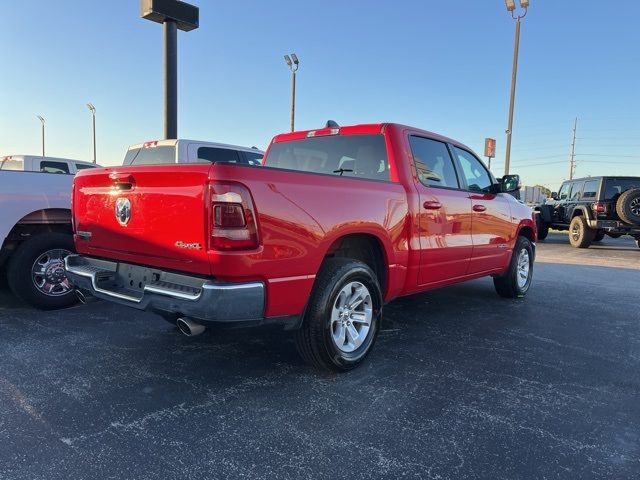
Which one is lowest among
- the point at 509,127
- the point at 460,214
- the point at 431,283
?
the point at 431,283

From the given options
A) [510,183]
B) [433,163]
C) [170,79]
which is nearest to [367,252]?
[433,163]

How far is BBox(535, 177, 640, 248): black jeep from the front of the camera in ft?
38.9

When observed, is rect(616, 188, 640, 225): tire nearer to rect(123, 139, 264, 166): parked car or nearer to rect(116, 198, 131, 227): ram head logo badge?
rect(123, 139, 264, 166): parked car

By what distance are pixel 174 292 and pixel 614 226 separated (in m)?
13.1

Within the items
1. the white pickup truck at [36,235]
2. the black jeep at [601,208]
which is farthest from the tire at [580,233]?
the white pickup truck at [36,235]

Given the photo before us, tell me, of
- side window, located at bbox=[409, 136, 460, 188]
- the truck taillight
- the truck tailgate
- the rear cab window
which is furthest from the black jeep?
the truck tailgate

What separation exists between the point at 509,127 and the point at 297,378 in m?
17.0

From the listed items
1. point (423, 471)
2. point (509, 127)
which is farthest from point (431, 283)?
point (509, 127)

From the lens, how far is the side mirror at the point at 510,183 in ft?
17.0

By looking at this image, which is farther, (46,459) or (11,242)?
(11,242)

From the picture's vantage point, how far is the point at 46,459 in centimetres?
220

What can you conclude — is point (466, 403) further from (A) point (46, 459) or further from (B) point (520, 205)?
(B) point (520, 205)

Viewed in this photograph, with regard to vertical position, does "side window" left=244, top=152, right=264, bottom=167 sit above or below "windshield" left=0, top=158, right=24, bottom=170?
above

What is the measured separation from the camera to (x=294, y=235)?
282 centimetres
